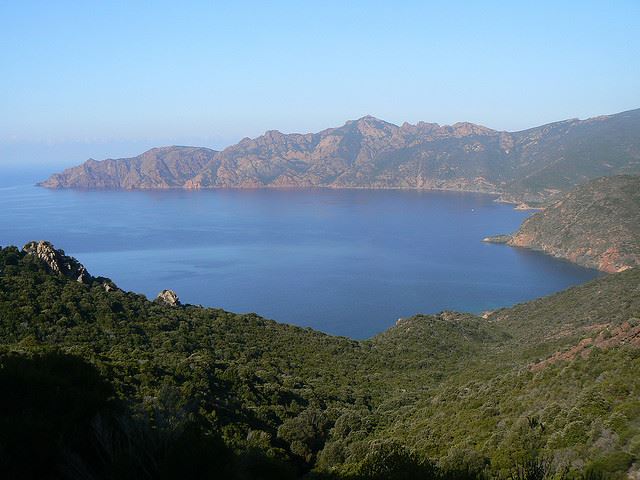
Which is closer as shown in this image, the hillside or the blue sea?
the hillside

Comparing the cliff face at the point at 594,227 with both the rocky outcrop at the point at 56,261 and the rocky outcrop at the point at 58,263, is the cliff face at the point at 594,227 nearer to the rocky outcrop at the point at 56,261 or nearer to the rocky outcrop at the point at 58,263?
the rocky outcrop at the point at 58,263

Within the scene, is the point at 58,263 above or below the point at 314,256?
above

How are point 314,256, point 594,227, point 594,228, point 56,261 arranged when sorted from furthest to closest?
point 314,256
point 594,227
point 594,228
point 56,261

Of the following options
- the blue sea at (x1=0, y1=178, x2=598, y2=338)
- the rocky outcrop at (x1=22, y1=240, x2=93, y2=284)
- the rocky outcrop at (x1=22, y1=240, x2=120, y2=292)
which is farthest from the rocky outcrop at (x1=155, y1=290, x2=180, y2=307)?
the blue sea at (x1=0, y1=178, x2=598, y2=338)

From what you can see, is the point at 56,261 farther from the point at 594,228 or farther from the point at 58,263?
the point at 594,228

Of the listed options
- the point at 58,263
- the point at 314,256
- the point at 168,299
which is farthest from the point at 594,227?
the point at 58,263

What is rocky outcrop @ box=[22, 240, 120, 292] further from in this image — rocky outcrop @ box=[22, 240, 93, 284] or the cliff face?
the cliff face

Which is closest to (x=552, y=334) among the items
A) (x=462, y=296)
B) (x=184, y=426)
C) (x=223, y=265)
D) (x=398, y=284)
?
(x=184, y=426)
